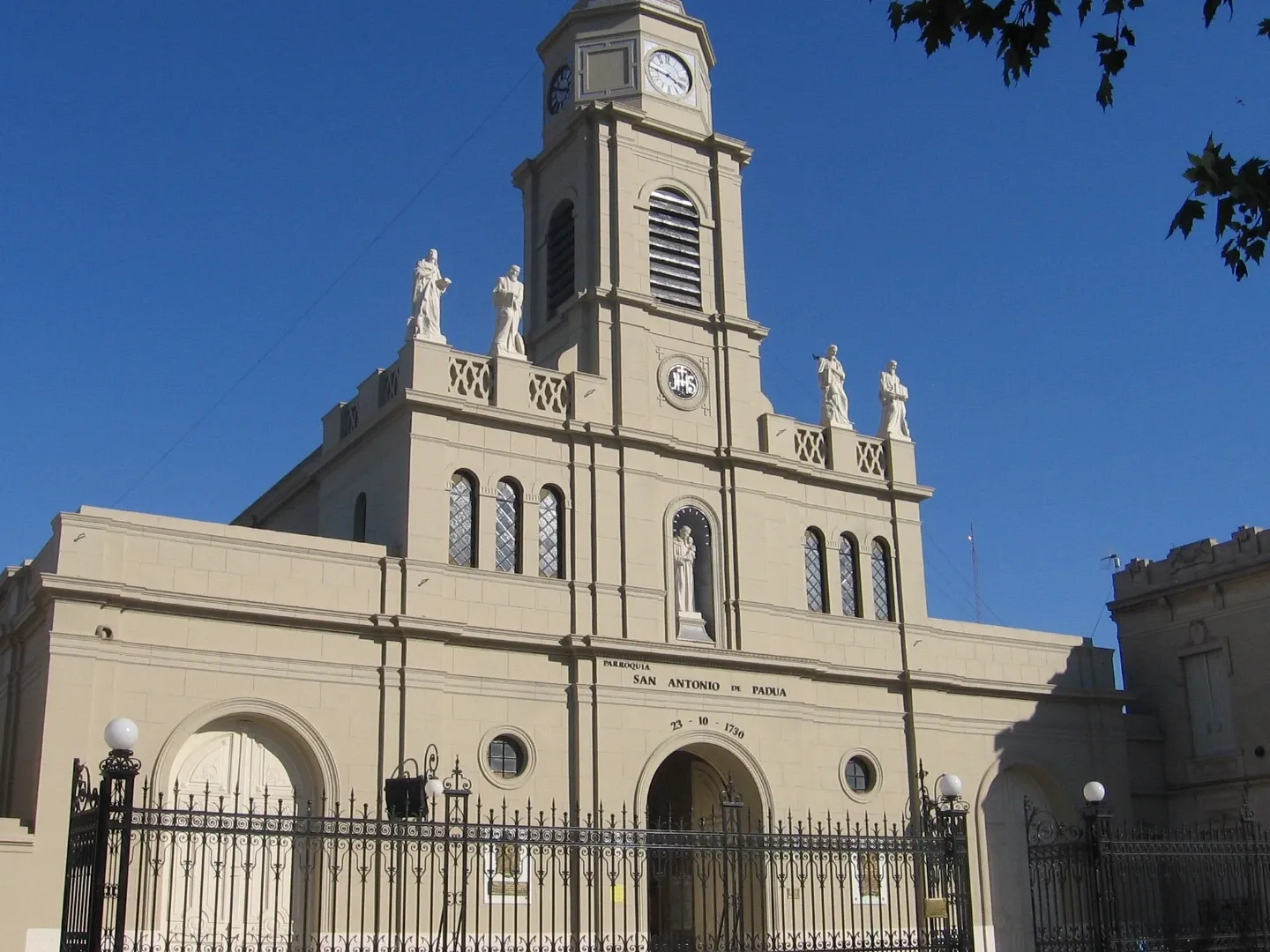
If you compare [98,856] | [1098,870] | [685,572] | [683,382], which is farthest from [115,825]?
[683,382]

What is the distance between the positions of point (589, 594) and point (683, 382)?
5.80 metres

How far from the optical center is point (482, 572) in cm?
2938

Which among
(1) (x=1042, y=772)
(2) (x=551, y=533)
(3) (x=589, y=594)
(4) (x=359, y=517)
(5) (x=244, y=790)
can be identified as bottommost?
(5) (x=244, y=790)

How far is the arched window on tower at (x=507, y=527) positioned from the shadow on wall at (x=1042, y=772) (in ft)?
41.7

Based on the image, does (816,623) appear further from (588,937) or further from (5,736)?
(5,736)

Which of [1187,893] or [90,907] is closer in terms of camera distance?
[90,907]

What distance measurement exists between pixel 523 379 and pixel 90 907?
17.6 meters

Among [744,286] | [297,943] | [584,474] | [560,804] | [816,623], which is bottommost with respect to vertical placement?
[297,943]

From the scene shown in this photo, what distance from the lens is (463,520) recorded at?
29.8 metres

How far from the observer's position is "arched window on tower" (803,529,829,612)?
34.3 m

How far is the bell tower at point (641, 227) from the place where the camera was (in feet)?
108

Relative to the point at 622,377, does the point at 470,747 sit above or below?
below

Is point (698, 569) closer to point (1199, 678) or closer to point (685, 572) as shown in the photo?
point (685, 572)

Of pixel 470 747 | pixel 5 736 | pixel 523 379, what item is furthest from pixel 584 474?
pixel 5 736
